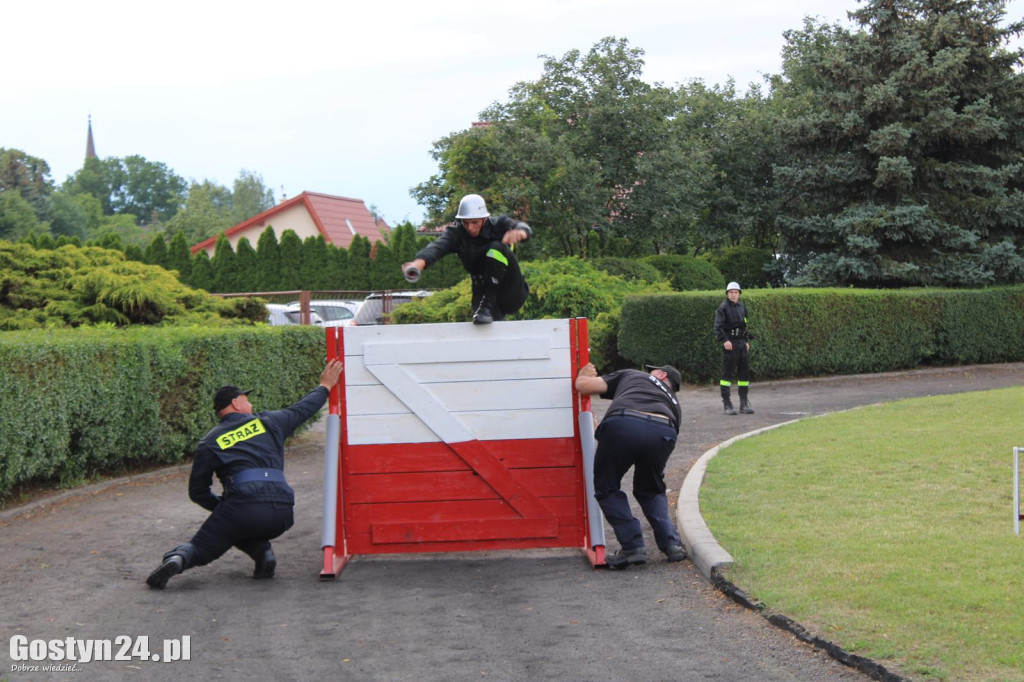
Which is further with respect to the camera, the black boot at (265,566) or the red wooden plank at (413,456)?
the red wooden plank at (413,456)

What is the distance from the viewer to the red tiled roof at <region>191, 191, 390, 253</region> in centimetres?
6038

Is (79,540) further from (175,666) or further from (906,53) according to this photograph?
(906,53)

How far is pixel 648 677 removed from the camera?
514 cm

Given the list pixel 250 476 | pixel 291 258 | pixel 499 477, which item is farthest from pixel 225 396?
pixel 291 258

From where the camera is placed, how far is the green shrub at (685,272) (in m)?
28.7

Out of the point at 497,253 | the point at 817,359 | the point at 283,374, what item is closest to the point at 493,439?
the point at 497,253

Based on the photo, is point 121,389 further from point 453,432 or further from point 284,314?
Result: point 284,314

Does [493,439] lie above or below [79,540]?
above

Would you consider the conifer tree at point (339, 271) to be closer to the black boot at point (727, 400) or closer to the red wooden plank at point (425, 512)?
the black boot at point (727, 400)

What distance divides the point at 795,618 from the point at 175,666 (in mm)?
3153

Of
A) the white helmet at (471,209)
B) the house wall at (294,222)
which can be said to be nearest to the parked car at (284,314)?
the white helmet at (471,209)

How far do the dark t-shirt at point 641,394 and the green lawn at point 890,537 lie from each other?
0.98 meters

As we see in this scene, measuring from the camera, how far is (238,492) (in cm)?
714

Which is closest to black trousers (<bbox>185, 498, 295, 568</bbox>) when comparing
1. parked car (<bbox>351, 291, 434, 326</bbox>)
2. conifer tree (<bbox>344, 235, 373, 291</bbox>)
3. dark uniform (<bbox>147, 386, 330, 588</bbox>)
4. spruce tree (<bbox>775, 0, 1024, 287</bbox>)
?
dark uniform (<bbox>147, 386, 330, 588</bbox>)
